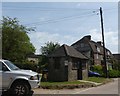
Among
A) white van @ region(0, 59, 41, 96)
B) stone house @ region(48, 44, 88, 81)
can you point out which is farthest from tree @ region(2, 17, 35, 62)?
white van @ region(0, 59, 41, 96)

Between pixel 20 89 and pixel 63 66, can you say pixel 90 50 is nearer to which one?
pixel 63 66

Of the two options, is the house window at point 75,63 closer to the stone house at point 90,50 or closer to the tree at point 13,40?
the tree at point 13,40

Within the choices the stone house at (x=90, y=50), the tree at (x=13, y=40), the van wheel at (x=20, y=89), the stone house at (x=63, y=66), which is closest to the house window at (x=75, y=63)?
the stone house at (x=63, y=66)

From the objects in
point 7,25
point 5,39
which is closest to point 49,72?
point 5,39

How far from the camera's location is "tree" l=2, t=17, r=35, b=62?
40344 mm

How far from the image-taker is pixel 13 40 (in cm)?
4109

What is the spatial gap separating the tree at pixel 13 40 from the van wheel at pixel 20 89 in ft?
83.7

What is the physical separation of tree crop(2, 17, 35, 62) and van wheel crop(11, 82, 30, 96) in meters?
25.5

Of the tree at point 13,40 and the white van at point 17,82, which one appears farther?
the tree at point 13,40

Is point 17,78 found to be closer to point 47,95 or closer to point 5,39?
point 47,95

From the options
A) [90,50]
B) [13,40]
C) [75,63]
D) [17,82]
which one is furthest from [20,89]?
[90,50]

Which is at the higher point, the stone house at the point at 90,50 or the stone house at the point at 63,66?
the stone house at the point at 90,50

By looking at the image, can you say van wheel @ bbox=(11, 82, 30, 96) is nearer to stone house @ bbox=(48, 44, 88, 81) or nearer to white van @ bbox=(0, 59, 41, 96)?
white van @ bbox=(0, 59, 41, 96)

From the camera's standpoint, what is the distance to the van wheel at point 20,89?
1404cm
